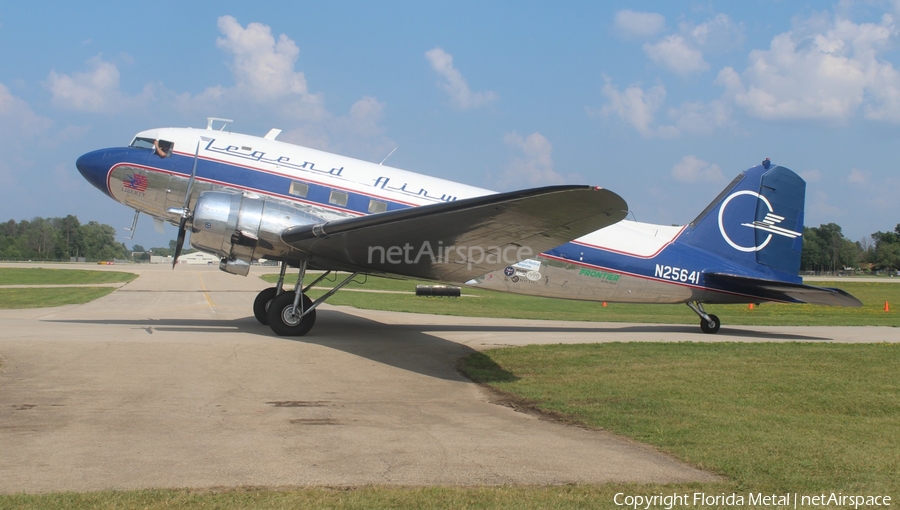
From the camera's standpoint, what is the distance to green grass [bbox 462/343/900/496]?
536 cm

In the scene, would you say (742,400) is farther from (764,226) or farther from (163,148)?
(163,148)

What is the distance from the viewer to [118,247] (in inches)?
6368

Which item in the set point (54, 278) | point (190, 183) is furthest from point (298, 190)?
point (54, 278)

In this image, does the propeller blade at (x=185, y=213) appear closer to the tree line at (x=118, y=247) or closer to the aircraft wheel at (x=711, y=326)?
the aircraft wheel at (x=711, y=326)

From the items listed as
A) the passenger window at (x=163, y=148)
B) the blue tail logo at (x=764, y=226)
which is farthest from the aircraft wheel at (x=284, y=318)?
the blue tail logo at (x=764, y=226)

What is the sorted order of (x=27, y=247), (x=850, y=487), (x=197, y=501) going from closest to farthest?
(x=197, y=501)
(x=850, y=487)
(x=27, y=247)

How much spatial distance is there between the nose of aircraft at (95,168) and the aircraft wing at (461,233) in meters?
4.93

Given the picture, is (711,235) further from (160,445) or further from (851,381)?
(160,445)

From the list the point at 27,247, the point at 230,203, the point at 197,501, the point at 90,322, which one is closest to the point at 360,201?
the point at 230,203

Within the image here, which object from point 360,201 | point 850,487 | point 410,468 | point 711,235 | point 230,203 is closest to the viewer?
point 850,487

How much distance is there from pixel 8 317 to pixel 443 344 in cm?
1059

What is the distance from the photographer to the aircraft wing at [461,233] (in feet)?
27.5

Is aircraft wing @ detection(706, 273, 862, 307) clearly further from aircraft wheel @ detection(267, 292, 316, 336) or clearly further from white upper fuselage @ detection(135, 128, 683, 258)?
aircraft wheel @ detection(267, 292, 316, 336)

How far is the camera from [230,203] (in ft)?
39.8
